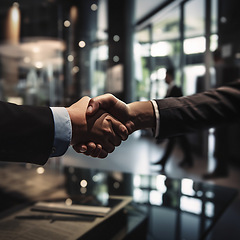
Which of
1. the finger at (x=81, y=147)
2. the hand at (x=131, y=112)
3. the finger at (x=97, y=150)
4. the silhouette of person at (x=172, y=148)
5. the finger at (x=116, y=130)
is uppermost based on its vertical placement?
the hand at (x=131, y=112)

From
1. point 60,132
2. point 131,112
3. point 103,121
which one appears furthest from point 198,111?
point 60,132

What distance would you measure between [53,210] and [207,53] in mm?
2002

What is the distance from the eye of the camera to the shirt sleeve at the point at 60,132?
83 cm

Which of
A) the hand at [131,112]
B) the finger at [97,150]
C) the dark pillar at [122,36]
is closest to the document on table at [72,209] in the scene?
the finger at [97,150]

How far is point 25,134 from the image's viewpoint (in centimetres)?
77

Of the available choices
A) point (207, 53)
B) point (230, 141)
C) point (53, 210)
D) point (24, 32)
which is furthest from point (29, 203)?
point (230, 141)

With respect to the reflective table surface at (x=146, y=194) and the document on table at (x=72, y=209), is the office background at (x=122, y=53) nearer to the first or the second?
the reflective table surface at (x=146, y=194)

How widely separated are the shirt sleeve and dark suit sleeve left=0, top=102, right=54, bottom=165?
2cm

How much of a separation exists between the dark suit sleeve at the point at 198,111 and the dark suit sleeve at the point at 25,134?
0.43 metres

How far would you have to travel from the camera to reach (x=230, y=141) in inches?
131

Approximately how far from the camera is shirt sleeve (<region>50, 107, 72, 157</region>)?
2.73 feet

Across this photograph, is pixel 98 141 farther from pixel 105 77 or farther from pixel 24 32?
pixel 24 32

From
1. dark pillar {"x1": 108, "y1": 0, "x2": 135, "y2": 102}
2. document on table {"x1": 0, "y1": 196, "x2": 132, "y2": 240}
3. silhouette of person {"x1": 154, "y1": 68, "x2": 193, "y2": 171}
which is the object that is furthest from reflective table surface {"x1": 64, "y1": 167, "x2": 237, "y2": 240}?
silhouette of person {"x1": 154, "y1": 68, "x2": 193, "y2": 171}

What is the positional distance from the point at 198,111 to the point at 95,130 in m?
0.40
